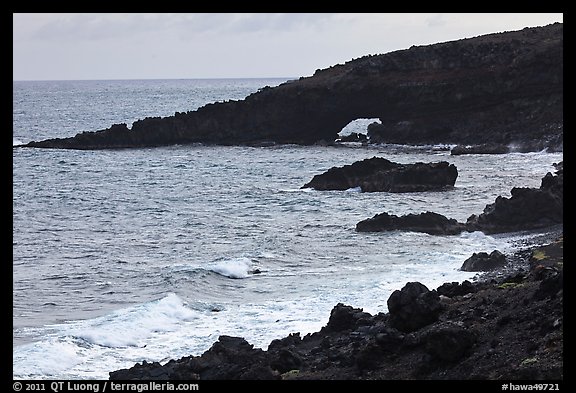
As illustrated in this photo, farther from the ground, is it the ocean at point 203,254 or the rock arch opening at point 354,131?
the rock arch opening at point 354,131

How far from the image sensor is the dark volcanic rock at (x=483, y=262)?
859 inches

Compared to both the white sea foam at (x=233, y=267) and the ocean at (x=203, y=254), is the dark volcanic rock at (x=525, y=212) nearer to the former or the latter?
the ocean at (x=203, y=254)

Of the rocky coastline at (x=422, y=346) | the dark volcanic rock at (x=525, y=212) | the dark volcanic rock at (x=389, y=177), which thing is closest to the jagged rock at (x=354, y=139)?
the dark volcanic rock at (x=389, y=177)

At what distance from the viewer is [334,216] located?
34469 mm

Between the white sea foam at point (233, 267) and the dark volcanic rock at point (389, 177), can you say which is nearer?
the white sea foam at point (233, 267)

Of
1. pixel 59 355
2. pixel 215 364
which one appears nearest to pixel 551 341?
pixel 215 364

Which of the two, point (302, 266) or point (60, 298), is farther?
point (302, 266)

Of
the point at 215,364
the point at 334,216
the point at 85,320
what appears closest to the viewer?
the point at 215,364

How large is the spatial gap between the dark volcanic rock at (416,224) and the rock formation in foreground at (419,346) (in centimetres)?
1339

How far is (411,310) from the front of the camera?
13.5 metres

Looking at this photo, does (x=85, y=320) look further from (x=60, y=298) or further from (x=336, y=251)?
(x=336, y=251)

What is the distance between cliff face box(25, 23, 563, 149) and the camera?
6662cm

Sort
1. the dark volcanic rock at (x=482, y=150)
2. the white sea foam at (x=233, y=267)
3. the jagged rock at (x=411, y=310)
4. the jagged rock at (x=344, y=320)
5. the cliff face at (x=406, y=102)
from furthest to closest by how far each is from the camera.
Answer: the cliff face at (x=406, y=102) < the dark volcanic rock at (x=482, y=150) < the white sea foam at (x=233, y=267) < the jagged rock at (x=344, y=320) < the jagged rock at (x=411, y=310)

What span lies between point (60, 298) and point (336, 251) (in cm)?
907
